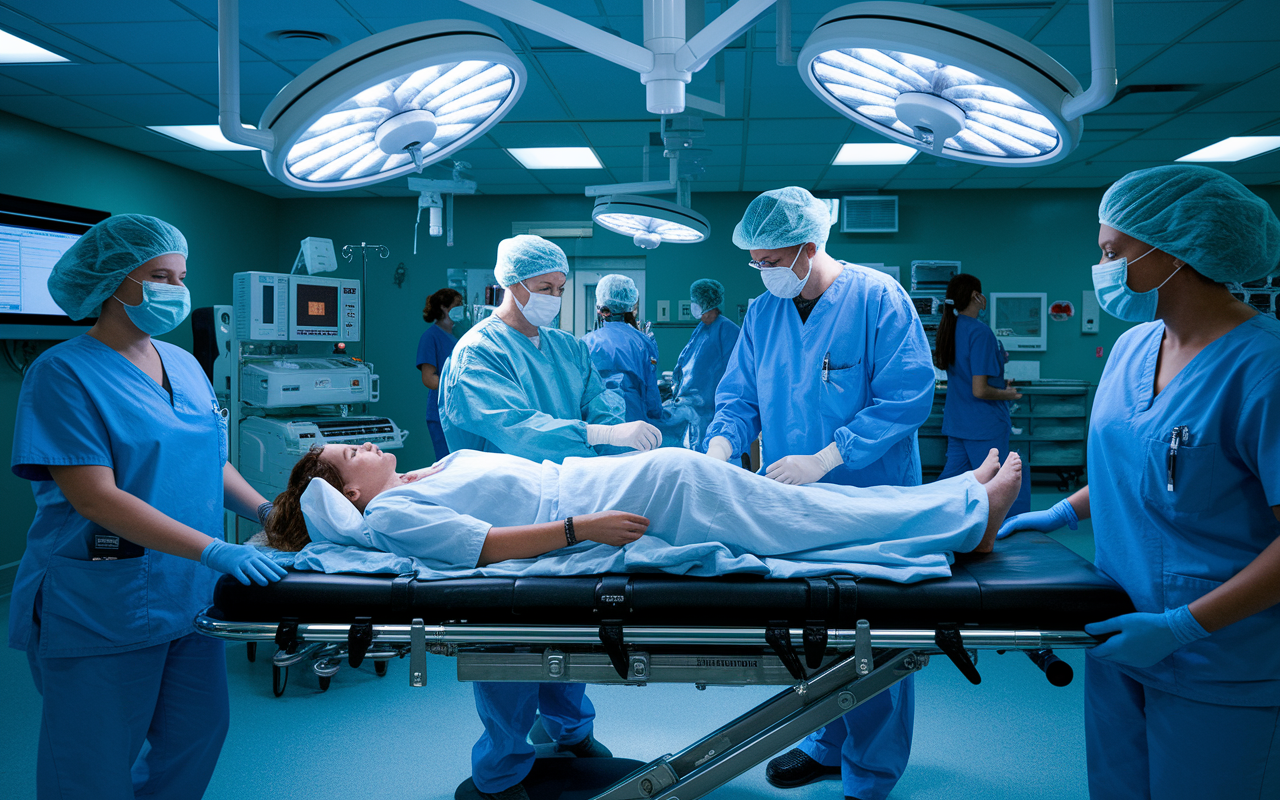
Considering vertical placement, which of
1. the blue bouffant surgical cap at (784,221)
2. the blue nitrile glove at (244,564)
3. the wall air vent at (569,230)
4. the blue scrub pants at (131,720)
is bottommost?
the blue scrub pants at (131,720)

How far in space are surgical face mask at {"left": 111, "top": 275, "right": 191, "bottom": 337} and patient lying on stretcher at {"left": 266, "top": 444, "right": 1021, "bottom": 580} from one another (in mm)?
464

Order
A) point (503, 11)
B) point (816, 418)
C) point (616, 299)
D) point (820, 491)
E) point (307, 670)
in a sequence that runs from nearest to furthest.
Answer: point (503, 11) → point (820, 491) → point (816, 418) → point (307, 670) → point (616, 299)

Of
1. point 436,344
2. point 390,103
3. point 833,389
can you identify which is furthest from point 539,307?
point 436,344

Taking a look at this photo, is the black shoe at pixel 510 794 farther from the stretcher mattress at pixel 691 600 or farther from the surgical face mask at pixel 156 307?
the surgical face mask at pixel 156 307

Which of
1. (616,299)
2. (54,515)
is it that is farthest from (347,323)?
(54,515)

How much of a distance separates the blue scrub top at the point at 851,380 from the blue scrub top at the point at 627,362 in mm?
1942

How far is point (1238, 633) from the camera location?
1180mm

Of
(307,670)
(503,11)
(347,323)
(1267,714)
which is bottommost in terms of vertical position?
(307,670)

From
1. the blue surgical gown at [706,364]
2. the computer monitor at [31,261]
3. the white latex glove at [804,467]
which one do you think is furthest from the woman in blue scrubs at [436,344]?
the white latex glove at [804,467]

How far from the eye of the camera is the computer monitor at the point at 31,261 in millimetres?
4035

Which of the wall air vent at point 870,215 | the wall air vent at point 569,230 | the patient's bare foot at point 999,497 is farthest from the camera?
the wall air vent at point 870,215

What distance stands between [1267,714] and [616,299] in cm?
336

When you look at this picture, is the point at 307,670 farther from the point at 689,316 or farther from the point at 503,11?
the point at 689,316

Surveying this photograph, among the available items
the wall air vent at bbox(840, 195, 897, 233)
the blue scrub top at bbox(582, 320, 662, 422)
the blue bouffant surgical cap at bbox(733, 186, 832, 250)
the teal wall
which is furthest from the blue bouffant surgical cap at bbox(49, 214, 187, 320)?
the wall air vent at bbox(840, 195, 897, 233)
